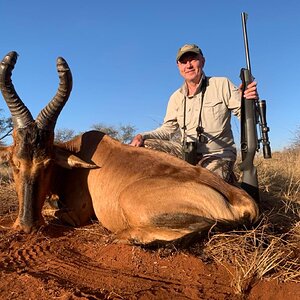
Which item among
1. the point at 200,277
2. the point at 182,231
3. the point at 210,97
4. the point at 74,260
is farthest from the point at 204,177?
the point at 210,97

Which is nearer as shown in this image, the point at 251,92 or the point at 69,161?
the point at 69,161

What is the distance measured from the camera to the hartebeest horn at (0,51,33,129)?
4754mm

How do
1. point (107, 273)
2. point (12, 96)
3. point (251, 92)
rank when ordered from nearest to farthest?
point (107, 273) < point (12, 96) < point (251, 92)

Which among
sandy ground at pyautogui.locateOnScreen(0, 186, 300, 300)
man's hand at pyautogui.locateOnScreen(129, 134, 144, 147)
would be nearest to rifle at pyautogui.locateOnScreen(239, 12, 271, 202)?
man's hand at pyautogui.locateOnScreen(129, 134, 144, 147)

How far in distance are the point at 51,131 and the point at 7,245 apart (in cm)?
149

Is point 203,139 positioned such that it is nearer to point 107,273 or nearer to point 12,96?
point 12,96

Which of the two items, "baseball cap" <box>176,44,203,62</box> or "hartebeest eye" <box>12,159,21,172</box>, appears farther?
"baseball cap" <box>176,44,203,62</box>

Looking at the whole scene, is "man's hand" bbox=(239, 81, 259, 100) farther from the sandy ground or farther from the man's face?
the sandy ground

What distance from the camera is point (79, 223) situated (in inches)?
199

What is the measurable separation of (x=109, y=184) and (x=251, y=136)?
200cm

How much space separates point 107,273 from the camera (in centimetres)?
331

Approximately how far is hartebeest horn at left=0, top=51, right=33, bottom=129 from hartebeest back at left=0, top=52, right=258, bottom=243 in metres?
0.01

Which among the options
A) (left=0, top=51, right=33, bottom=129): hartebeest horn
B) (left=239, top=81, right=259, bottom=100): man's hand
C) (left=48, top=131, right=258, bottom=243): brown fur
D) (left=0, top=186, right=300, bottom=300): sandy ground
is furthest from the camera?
(left=239, top=81, right=259, bottom=100): man's hand

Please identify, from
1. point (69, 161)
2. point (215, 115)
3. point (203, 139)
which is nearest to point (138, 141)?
point (203, 139)
